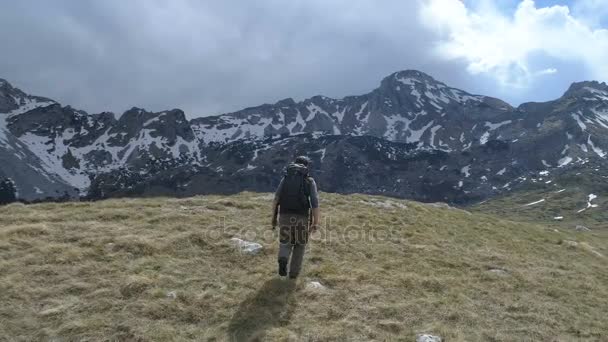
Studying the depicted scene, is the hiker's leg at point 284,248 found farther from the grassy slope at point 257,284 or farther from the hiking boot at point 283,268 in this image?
the grassy slope at point 257,284

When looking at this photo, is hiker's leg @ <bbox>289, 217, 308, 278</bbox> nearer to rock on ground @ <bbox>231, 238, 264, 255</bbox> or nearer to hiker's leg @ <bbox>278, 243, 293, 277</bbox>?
hiker's leg @ <bbox>278, 243, 293, 277</bbox>

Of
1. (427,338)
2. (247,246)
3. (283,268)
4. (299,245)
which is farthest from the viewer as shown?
(247,246)

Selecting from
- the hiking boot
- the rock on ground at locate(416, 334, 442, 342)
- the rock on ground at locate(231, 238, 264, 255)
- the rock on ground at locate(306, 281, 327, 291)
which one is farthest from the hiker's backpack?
the rock on ground at locate(416, 334, 442, 342)

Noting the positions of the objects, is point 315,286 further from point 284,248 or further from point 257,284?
point 257,284

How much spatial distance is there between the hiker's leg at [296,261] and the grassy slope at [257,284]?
35cm

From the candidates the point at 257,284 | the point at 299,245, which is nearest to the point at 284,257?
the point at 299,245

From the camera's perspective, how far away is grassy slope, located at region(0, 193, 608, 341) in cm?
1233

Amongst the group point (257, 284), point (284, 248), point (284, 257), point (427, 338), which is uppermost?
point (284, 248)

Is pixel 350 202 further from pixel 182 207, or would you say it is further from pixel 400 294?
pixel 400 294

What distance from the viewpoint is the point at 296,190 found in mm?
15664

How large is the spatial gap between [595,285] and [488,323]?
7.54 meters

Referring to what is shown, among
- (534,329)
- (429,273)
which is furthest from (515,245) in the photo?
(534,329)

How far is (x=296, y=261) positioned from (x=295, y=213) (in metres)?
1.51

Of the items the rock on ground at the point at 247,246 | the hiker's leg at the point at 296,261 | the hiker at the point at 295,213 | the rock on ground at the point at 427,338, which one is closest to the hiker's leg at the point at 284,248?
the hiker at the point at 295,213
